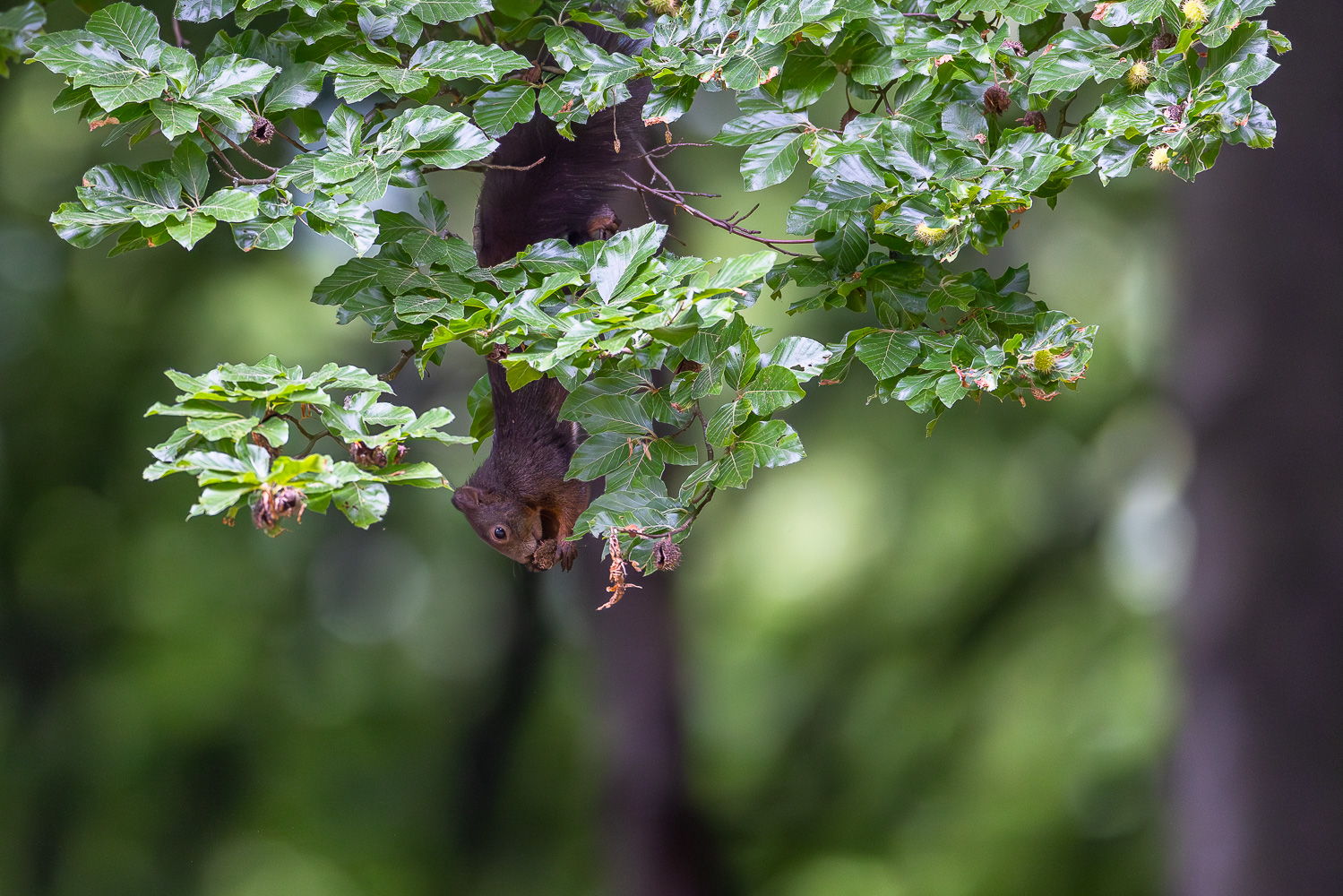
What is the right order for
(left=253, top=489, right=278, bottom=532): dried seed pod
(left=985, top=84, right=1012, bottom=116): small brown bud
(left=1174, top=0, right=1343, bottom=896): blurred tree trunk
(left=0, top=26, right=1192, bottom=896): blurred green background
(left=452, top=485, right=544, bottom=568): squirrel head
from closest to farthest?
(left=253, top=489, right=278, bottom=532): dried seed pod < (left=985, top=84, right=1012, bottom=116): small brown bud < (left=452, top=485, right=544, bottom=568): squirrel head < (left=1174, top=0, right=1343, bottom=896): blurred tree trunk < (left=0, top=26, right=1192, bottom=896): blurred green background

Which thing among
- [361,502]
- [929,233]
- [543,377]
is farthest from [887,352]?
[361,502]

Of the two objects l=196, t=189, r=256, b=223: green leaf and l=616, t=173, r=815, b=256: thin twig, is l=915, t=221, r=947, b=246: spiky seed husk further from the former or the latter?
l=196, t=189, r=256, b=223: green leaf

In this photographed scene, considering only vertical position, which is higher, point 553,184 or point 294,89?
point 294,89

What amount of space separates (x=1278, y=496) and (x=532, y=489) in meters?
1.07

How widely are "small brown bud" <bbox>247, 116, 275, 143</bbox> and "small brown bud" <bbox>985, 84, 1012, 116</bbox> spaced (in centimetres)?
54

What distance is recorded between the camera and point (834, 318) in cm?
239

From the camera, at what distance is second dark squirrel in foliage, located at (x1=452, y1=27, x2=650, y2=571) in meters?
0.92

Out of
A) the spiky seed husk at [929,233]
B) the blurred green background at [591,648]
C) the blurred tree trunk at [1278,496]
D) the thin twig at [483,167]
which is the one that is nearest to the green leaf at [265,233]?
the thin twig at [483,167]

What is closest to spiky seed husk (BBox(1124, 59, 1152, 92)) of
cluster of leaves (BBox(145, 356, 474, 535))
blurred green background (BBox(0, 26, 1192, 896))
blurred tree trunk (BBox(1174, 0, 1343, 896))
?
cluster of leaves (BBox(145, 356, 474, 535))

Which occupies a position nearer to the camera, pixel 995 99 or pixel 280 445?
pixel 280 445

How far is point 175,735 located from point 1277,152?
8.76ft

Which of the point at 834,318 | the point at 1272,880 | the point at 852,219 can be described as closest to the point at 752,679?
the point at 834,318

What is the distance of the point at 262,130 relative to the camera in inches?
29.1

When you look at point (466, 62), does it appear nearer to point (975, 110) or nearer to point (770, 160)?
point (770, 160)
